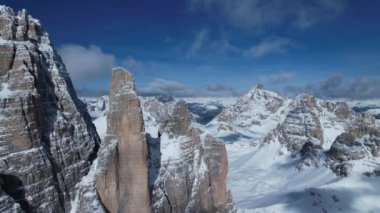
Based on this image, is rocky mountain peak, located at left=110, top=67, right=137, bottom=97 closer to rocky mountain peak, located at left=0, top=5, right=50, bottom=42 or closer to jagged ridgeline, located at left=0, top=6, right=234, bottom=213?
jagged ridgeline, located at left=0, top=6, right=234, bottom=213

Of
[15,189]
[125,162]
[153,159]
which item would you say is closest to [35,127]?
[15,189]

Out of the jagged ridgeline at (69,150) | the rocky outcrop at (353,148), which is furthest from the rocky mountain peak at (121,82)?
the rocky outcrop at (353,148)

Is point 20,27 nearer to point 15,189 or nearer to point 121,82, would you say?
point 121,82

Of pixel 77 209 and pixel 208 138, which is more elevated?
pixel 208 138

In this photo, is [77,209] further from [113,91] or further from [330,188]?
[330,188]

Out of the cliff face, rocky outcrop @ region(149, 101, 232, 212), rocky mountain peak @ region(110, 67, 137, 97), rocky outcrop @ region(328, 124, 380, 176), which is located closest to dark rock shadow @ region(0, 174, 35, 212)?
the cliff face

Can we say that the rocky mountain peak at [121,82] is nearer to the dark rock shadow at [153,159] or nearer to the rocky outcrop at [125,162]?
the rocky outcrop at [125,162]

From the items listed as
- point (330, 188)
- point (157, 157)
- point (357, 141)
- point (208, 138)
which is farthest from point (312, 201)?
point (157, 157)
